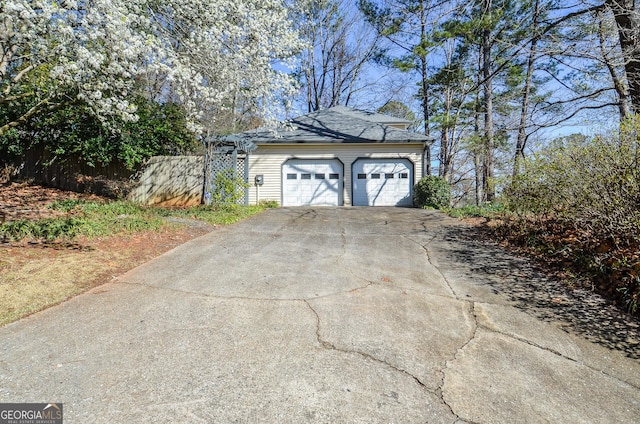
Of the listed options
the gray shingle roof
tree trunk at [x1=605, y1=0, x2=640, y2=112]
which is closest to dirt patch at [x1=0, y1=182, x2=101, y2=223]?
the gray shingle roof

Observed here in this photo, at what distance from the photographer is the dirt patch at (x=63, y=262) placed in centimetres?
348

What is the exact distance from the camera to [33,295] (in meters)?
3.53

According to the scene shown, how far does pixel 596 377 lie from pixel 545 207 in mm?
3965

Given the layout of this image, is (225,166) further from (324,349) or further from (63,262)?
(324,349)

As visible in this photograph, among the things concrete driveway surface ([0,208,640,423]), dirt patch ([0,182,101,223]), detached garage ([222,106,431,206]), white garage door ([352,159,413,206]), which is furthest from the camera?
white garage door ([352,159,413,206])

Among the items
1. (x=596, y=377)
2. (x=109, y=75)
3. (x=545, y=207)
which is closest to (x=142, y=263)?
(x=109, y=75)

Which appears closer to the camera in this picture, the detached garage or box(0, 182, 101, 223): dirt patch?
box(0, 182, 101, 223): dirt patch

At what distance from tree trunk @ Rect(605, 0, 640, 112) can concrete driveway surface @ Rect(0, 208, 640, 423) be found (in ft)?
17.3

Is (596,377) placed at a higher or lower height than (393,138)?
lower

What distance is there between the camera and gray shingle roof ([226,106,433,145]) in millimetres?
12766

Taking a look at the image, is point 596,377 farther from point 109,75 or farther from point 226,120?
point 226,120

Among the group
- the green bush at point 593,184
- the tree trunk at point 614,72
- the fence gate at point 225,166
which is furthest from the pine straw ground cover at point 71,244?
the tree trunk at point 614,72

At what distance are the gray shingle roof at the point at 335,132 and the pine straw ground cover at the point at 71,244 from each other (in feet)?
16.0

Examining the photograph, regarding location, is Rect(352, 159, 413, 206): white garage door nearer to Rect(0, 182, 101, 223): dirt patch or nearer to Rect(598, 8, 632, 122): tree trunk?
Rect(598, 8, 632, 122): tree trunk
